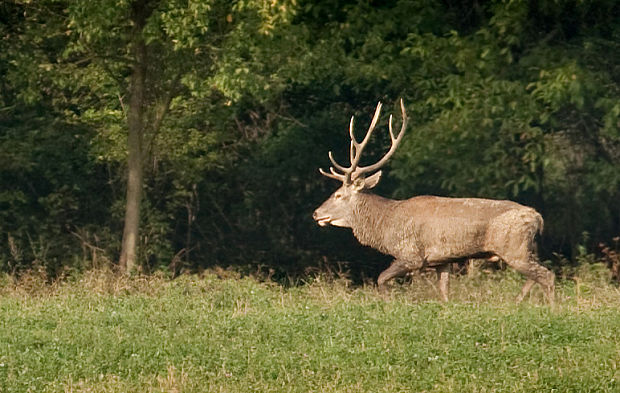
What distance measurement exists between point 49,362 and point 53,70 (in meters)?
7.80

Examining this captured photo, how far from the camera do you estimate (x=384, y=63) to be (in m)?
19.3

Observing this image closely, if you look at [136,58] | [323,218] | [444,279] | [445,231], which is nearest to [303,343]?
[445,231]

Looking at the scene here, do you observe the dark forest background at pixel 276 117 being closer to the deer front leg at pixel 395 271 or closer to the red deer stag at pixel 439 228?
the red deer stag at pixel 439 228

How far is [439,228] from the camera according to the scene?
1588 cm

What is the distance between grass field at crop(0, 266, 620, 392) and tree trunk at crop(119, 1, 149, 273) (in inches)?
132

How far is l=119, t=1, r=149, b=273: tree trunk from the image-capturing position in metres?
18.0

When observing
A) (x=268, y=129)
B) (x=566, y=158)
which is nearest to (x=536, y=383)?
(x=566, y=158)

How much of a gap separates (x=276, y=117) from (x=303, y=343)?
11.4m

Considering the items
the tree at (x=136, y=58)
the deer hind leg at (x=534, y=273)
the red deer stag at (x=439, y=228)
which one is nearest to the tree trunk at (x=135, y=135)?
the tree at (x=136, y=58)

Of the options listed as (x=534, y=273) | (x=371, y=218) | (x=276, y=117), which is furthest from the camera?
(x=276, y=117)

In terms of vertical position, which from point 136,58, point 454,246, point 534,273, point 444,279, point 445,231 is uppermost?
point 136,58

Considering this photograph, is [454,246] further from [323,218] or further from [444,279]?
[323,218]

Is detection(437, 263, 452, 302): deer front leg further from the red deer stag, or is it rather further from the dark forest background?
the dark forest background

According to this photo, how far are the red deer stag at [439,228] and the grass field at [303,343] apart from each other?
55 cm
